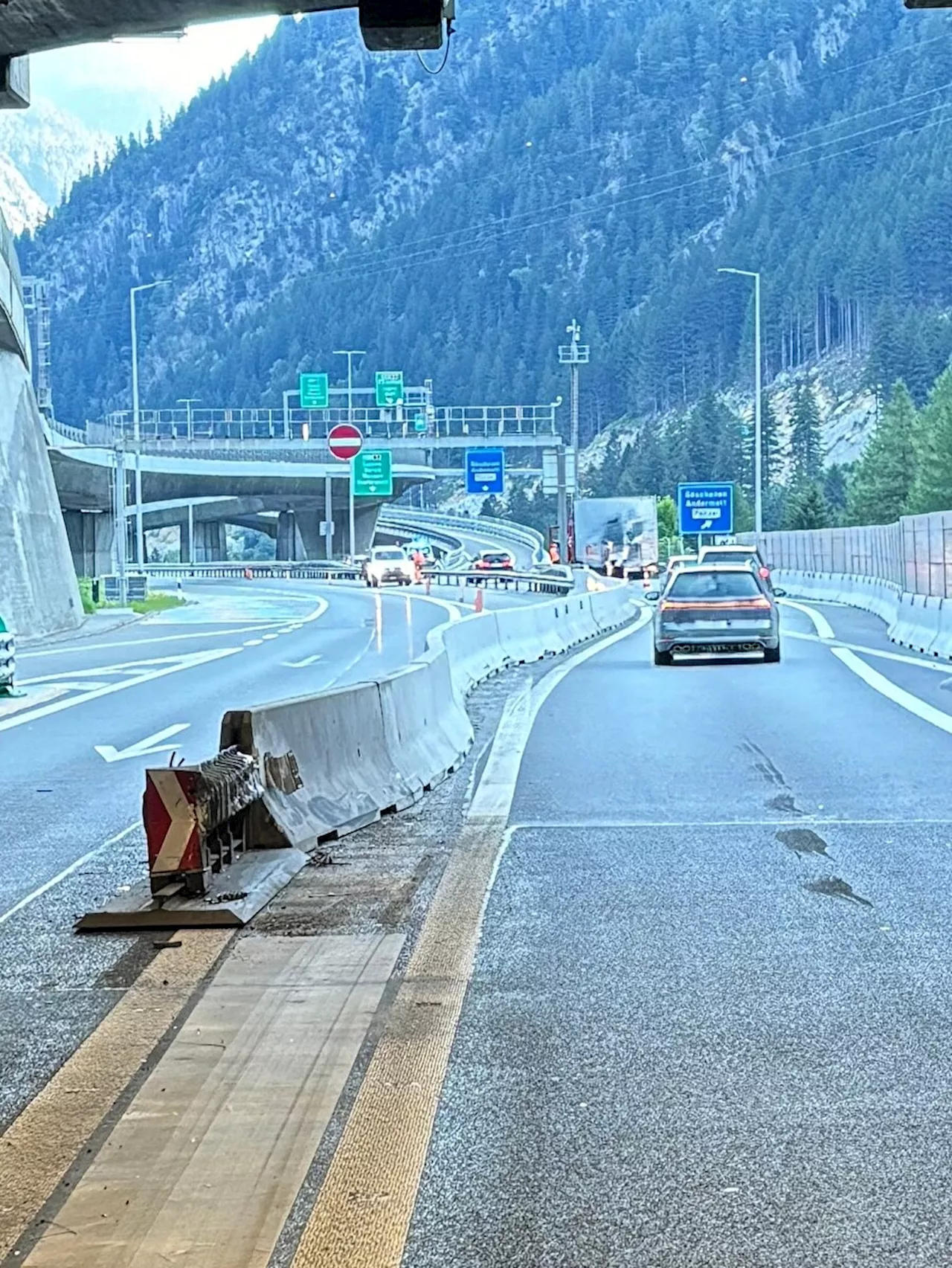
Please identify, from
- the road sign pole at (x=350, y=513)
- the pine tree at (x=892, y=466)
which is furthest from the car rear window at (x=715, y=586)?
the pine tree at (x=892, y=466)

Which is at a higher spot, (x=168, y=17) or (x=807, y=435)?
(x=807, y=435)

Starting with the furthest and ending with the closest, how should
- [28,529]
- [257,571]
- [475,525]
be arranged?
[475,525] → [257,571] → [28,529]

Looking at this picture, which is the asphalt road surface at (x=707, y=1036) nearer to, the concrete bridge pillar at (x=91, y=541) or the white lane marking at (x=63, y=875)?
the white lane marking at (x=63, y=875)

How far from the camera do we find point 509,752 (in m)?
14.3

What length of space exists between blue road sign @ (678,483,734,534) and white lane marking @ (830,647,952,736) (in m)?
52.0

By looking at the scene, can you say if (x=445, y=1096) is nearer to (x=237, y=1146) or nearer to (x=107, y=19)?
(x=237, y=1146)

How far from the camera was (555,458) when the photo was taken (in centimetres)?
8269

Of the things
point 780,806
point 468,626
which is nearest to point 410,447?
point 468,626

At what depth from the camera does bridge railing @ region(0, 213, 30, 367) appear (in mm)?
37219

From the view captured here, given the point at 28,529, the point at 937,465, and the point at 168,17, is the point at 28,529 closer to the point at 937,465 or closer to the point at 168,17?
the point at 168,17

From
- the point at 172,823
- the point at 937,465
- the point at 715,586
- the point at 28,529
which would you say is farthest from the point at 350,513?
the point at 172,823

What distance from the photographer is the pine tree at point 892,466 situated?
5231 inches

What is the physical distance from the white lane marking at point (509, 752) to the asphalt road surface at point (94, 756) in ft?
7.32

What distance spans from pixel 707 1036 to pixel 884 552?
46389 millimetres
